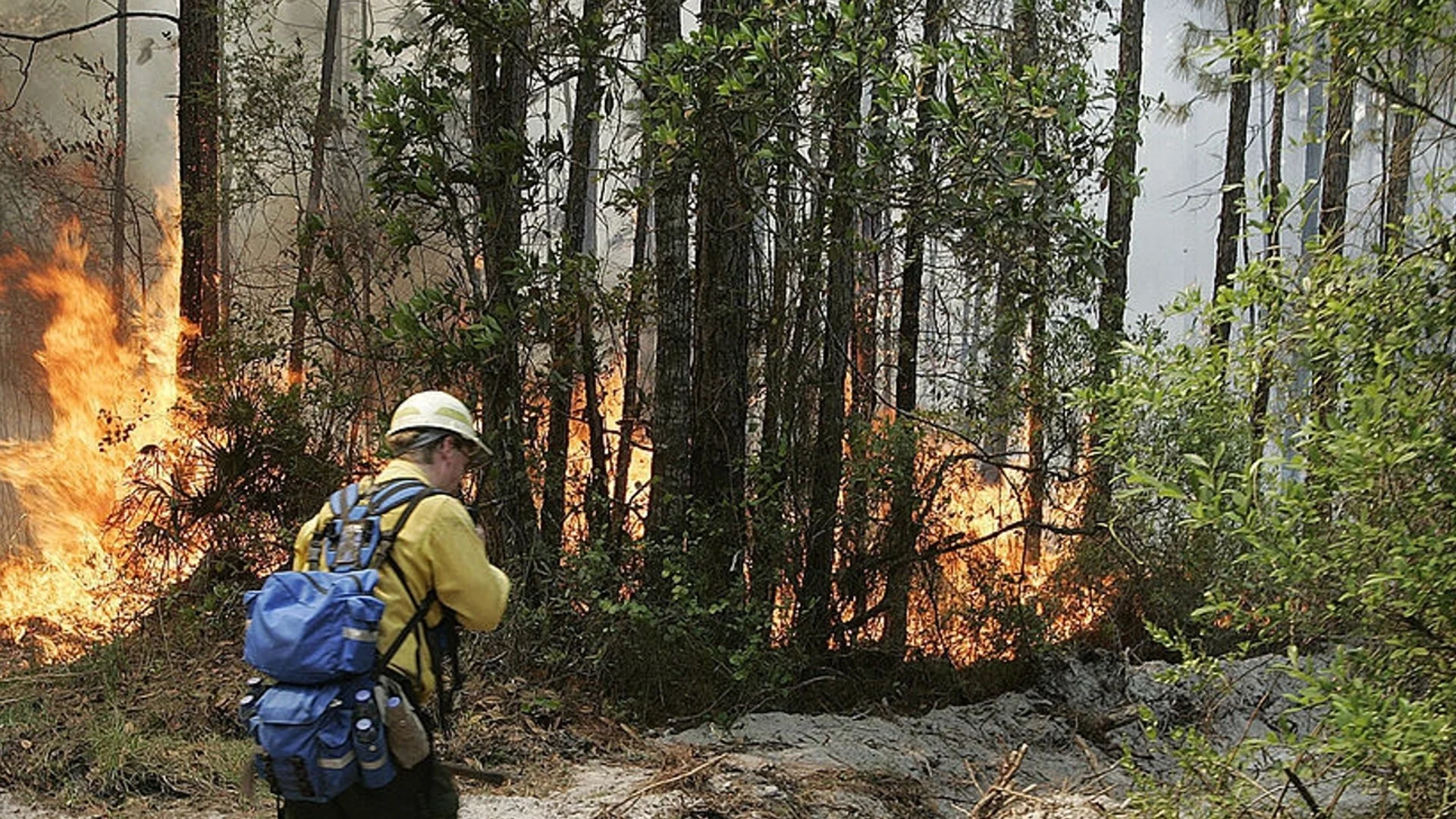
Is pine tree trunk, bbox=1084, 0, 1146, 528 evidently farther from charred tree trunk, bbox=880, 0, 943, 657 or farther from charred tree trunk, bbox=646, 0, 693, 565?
charred tree trunk, bbox=646, 0, 693, 565

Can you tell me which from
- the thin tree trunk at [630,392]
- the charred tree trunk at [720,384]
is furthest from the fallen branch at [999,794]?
the thin tree trunk at [630,392]

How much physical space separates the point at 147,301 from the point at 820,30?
7.47 meters

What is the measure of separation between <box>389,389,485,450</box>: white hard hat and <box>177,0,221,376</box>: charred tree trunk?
6804 millimetres

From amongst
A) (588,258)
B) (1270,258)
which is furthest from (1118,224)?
(1270,258)

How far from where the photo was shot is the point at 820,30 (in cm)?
576

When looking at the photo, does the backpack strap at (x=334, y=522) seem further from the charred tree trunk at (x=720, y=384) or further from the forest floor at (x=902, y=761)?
the charred tree trunk at (x=720, y=384)

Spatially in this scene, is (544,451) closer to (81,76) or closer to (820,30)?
(820,30)

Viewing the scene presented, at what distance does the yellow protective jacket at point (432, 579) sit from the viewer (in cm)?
342

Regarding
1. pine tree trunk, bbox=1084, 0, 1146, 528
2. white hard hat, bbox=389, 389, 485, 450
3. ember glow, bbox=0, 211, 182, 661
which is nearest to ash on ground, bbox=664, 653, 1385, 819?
pine tree trunk, bbox=1084, 0, 1146, 528

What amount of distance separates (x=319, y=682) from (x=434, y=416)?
0.80 m

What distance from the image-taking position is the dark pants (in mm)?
3418

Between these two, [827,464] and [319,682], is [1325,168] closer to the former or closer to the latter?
[319,682]

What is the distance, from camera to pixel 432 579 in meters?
3.47

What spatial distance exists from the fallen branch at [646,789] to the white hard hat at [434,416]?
2.49 meters
